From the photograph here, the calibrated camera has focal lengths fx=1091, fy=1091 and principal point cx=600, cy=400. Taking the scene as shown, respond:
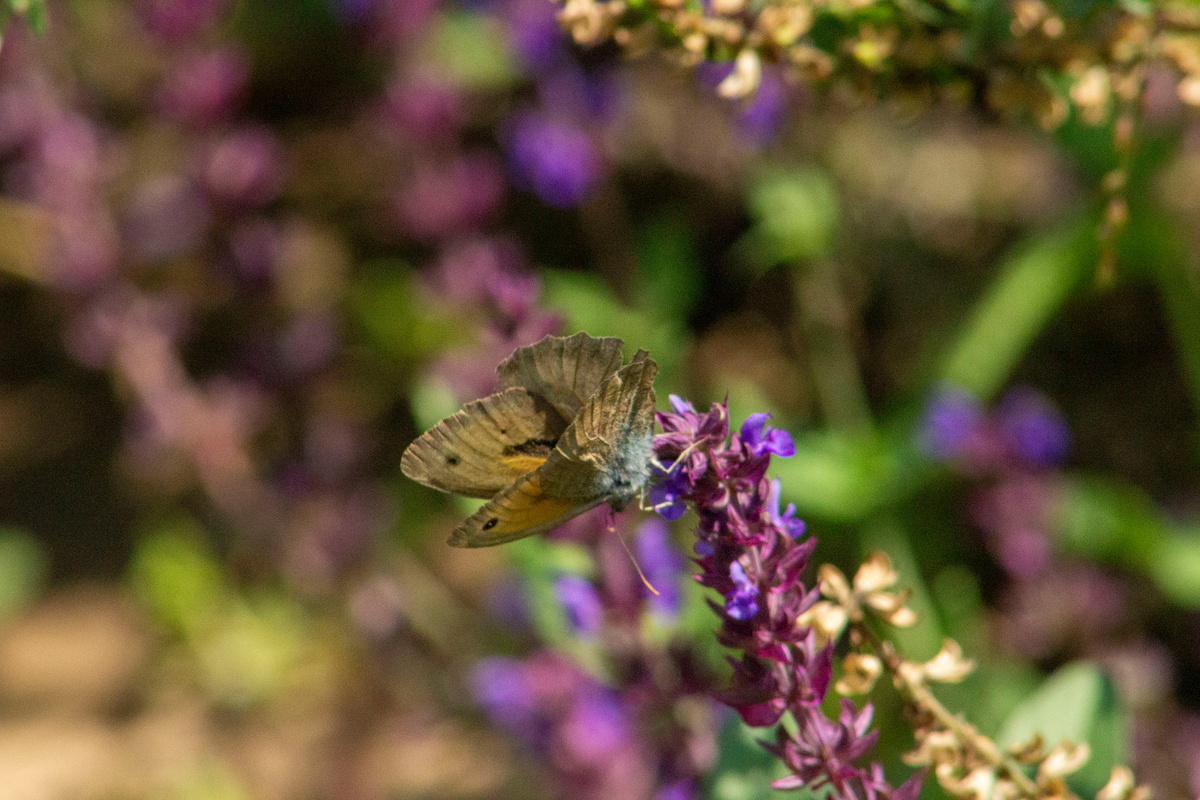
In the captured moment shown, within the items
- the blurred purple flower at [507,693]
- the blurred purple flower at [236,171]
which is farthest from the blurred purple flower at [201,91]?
the blurred purple flower at [507,693]

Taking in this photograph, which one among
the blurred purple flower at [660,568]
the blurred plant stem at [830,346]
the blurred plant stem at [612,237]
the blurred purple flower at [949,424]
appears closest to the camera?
the blurred purple flower at [660,568]

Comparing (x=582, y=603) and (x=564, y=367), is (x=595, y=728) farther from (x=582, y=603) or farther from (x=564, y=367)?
(x=564, y=367)

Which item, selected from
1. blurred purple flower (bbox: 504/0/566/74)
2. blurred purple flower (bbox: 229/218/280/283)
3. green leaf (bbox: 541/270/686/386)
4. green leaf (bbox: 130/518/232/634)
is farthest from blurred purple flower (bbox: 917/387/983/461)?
green leaf (bbox: 130/518/232/634)

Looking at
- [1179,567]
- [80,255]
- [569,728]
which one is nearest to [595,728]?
[569,728]

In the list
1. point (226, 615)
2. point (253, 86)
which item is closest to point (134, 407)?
point (226, 615)

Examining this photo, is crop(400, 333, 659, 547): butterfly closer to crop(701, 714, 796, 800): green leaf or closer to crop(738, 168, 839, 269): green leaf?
crop(701, 714, 796, 800): green leaf

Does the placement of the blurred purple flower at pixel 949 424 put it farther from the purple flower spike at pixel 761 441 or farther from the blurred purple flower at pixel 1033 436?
the purple flower spike at pixel 761 441
